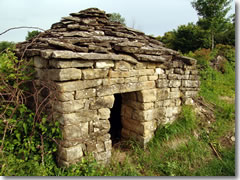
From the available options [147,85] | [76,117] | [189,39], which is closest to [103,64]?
[76,117]

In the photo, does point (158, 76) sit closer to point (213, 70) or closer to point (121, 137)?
point (121, 137)

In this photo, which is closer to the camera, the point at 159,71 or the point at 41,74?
the point at 41,74

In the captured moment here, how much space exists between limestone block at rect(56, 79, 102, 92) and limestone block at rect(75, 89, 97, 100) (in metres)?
0.07

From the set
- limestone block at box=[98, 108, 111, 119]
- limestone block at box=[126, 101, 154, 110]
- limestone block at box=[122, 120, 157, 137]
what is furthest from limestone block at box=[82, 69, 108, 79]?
limestone block at box=[122, 120, 157, 137]

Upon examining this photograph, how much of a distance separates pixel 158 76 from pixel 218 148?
7.33ft

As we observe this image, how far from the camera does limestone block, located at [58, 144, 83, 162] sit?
3.15 metres

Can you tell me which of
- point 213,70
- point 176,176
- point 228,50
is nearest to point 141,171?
point 176,176

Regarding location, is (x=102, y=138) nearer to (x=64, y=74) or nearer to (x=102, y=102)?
(x=102, y=102)

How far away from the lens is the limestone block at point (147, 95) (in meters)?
4.32

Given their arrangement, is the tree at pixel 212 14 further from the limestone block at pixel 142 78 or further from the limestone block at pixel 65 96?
the limestone block at pixel 65 96

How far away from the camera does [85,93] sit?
328 cm

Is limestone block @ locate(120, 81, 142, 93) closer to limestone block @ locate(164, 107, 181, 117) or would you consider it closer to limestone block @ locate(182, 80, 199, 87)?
limestone block @ locate(164, 107, 181, 117)

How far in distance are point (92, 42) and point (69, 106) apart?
1.31m

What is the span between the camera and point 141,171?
3801 mm
